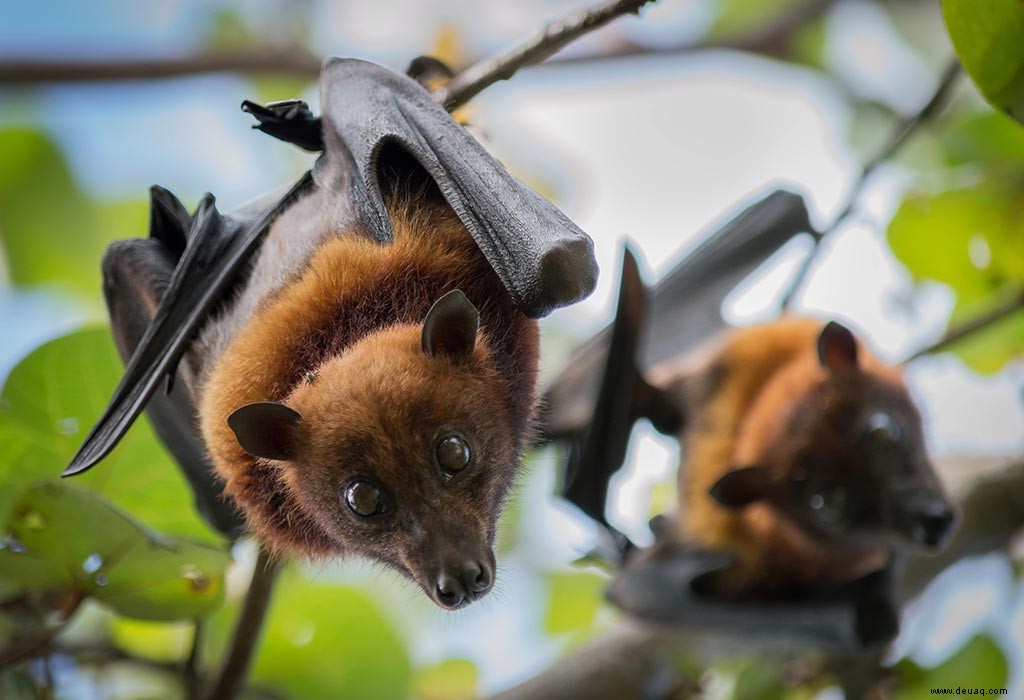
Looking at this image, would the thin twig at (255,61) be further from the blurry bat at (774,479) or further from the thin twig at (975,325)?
the thin twig at (975,325)

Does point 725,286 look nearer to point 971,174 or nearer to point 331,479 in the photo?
point 971,174

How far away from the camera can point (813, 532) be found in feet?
15.2

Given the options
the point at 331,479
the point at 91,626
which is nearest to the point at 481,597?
the point at 331,479

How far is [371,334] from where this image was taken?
2.60 metres

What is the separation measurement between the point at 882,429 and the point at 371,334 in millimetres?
2544

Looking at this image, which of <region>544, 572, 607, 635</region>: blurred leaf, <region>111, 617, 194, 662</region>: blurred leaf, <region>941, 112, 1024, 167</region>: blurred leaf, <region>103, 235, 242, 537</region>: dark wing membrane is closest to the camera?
<region>103, 235, 242, 537</region>: dark wing membrane

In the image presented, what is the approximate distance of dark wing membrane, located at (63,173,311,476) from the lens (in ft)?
9.36

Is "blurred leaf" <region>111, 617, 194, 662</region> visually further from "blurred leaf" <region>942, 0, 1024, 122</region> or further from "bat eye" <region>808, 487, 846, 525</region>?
"blurred leaf" <region>942, 0, 1024, 122</region>

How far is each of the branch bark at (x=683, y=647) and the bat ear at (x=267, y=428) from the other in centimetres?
202

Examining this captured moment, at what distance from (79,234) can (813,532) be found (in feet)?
14.7

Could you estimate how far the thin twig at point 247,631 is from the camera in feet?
10.4

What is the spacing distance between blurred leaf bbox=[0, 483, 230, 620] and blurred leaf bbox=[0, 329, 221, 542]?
0.62 ft

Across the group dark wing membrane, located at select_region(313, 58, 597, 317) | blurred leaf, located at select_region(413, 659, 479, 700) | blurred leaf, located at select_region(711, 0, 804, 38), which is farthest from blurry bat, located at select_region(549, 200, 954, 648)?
blurred leaf, located at select_region(711, 0, 804, 38)

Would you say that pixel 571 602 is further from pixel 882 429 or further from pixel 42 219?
pixel 42 219
